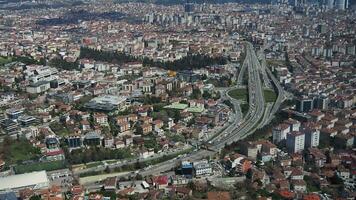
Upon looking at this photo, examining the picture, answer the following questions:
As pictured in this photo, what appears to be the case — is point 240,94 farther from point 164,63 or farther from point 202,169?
point 202,169

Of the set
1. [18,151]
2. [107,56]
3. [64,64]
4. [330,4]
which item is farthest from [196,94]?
[330,4]

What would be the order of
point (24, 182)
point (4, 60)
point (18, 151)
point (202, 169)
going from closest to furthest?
point (24, 182)
point (202, 169)
point (18, 151)
point (4, 60)

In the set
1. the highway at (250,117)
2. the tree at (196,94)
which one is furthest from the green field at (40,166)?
the tree at (196,94)

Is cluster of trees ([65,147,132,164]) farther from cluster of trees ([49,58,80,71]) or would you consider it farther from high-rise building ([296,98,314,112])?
cluster of trees ([49,58,80,71])

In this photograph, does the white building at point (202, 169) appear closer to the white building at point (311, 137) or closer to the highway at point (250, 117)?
the highway at point (250, 117)

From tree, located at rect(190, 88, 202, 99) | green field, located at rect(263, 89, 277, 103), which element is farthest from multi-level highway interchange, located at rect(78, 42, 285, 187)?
tree, located at rect(190, 88, 202, 99)
